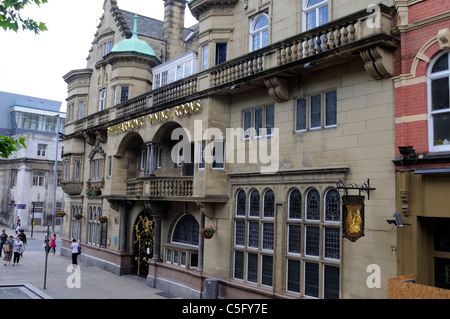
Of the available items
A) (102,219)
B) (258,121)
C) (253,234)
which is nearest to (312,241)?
(253,234)

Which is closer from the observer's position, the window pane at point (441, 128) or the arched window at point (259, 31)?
the window pane at point (441, 128)

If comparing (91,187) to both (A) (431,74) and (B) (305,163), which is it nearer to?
(B) (305,163)

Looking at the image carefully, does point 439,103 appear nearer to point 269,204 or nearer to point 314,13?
point 314,13

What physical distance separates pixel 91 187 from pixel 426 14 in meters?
22.8

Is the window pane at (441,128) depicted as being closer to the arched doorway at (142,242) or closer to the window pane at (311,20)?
the window pane at (311,20)

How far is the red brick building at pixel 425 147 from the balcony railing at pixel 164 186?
8922 mm

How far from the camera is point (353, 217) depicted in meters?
11.2

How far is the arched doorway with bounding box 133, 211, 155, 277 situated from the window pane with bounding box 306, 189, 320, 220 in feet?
36.6

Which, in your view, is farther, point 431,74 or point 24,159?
point 24,159

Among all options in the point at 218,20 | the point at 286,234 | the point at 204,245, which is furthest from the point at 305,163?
Result: the point at 218,20

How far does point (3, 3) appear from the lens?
895 centimetres

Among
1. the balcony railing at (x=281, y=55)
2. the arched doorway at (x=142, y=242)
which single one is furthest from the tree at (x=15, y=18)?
the arched doorway at (x=142, y=242)

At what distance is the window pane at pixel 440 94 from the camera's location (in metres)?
10.6

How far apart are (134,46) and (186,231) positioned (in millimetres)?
11740
